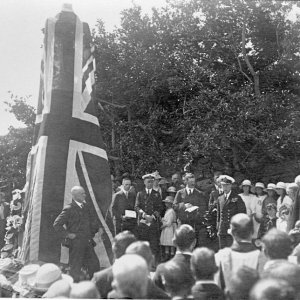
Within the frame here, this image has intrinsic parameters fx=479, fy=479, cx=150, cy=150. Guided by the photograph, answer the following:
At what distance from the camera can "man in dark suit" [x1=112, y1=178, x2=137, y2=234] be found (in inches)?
286

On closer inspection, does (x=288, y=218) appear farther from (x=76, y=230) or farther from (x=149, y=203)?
(x=76, y=230)

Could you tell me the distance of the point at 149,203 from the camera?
24.9 ft

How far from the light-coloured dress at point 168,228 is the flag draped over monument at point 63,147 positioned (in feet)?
5.64

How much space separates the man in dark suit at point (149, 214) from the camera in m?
7.48

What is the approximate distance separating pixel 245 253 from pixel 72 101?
3.39m

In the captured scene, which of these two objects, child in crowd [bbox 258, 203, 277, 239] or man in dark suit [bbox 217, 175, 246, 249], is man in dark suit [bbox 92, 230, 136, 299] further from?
child in crowd [bbox 258, 203, 277, 239]

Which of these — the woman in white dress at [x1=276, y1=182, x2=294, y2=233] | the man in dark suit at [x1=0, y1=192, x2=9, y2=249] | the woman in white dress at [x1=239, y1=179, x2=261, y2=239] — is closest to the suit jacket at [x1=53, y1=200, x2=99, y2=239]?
the woman in white dress at [x1=276, y1=182, x2=294, y2=233]

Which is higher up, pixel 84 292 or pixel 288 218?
pixel 288 218

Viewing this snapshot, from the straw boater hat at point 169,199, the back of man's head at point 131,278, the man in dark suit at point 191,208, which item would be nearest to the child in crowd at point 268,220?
the man in dark suit at point 191,208

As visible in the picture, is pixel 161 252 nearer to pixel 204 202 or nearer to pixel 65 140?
pixel 204 202

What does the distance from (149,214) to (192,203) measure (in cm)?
72

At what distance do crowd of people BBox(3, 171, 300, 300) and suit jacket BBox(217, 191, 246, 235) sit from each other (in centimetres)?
1

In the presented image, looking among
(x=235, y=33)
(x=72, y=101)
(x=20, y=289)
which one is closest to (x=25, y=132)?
(x=235, y=33)

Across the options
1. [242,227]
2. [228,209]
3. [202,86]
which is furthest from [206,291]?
[202,86]
